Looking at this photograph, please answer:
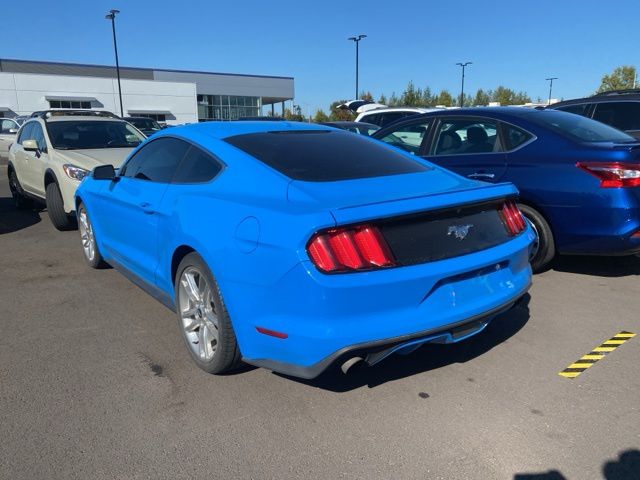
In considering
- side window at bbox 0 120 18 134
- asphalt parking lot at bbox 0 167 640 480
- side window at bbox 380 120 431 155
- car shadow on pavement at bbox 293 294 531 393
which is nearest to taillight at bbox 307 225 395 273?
car shadow on pavement at bbox 293 294 531 393

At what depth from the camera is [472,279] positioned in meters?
2.76

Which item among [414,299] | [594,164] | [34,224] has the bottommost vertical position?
[34,224]

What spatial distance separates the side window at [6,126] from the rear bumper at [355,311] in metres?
22.3

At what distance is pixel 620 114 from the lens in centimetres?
759

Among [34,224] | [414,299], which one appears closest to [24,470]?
[414,299]

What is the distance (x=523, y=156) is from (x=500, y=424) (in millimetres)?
2991

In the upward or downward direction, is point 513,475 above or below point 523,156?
below

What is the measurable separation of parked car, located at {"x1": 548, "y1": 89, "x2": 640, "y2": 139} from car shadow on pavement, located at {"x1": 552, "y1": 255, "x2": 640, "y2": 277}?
2745mm

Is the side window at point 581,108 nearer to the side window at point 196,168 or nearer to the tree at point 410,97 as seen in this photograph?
the side window at point 196,168

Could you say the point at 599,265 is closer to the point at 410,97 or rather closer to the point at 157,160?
the point at 157,160

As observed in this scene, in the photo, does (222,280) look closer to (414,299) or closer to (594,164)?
(414,299)

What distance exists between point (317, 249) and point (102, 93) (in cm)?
4904

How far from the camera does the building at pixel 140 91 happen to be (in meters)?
→ 42.5

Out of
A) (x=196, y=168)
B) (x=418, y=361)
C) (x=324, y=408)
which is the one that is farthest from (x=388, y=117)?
(x=324, y=408)
